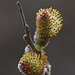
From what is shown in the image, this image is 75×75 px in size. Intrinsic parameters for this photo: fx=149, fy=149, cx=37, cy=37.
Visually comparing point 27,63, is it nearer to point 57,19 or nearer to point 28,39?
point 28,39

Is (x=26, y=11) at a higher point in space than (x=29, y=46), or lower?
higher

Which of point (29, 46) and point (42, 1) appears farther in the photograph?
point (42, 1)

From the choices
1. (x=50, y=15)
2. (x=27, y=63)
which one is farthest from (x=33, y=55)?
(x=50, y=15)

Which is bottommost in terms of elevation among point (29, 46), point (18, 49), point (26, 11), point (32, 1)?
point (29, 46)

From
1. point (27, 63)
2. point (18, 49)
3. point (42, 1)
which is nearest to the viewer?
point (27, 63)

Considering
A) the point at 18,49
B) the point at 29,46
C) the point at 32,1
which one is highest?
the point at 32,1

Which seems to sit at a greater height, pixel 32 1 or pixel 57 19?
pixel 32 1

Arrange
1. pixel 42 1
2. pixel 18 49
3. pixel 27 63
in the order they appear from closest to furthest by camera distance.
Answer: pixel 27 63
pixel 18 49
pixel 42 1

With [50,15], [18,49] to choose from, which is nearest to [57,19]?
[50,15]

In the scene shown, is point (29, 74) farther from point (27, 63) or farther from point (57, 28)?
point (57, 28)
